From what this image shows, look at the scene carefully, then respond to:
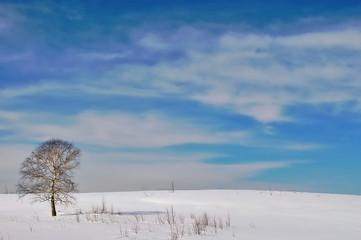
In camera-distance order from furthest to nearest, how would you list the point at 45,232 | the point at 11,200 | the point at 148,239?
the point at 11,200
the point at 45,232
the point at 148,239

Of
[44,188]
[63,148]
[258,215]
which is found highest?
[63,148]

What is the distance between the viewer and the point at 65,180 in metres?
21.2

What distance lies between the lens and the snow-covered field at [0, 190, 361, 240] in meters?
13.9

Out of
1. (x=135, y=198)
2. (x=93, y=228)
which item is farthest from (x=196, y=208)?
(x=93, y=228)

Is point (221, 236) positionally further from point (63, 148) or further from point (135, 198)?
point (135, 198)

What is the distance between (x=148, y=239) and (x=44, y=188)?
10.9 metres

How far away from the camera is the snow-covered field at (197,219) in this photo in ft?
45.7

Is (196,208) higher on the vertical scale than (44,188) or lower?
lower

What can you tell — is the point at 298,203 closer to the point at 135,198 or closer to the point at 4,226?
the point at 135,198

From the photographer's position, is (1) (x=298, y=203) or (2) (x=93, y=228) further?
(1) (x=298, y=203)

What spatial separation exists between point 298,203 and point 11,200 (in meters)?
22.6

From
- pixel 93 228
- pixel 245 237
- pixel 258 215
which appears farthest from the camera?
pixel 258 215

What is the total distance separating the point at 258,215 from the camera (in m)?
23.0

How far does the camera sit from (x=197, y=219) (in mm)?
19203
